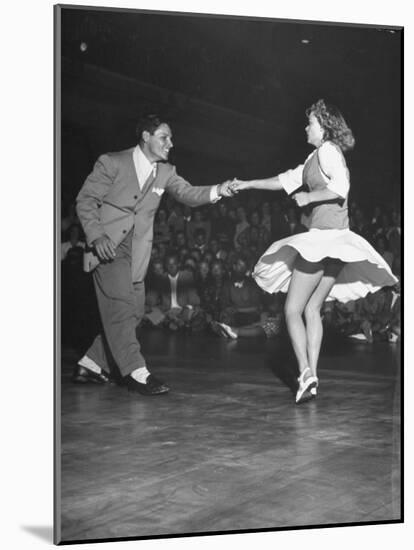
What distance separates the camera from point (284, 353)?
28.9 feet

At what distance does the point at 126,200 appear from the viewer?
8.45m

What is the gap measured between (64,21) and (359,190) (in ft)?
7.19

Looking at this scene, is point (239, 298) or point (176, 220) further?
point (239, 298)

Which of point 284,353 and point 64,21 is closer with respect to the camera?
point 64,21

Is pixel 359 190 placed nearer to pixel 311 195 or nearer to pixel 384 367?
pixel 311 195

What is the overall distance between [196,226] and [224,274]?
1.15 feet

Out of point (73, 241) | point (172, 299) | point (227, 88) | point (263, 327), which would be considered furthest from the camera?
point (263, 327)

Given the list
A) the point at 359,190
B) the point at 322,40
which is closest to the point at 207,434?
the point at 359,190

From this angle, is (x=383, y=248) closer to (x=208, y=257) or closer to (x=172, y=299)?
(x=208, y=257)

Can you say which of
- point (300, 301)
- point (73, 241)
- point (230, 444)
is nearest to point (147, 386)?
point (230, 444)

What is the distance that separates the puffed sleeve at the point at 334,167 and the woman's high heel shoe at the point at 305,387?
3.89ft

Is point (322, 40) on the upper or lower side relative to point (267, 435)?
upper

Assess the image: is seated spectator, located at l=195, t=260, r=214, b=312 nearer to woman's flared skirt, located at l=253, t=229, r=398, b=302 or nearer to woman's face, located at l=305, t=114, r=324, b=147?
woman's flared skirt, located at l=253, t=229, r=398, b=302

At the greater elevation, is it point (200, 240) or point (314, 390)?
point (200, 240)
